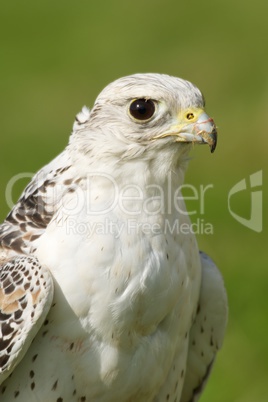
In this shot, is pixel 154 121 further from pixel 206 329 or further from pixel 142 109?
pixel 206 329

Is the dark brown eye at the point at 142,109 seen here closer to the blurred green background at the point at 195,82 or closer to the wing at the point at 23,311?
the wing at the point at 23,311

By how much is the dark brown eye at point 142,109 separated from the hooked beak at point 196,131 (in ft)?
0.43

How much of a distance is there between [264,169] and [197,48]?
476 centimetres

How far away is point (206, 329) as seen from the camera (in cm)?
827

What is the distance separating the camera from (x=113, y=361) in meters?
7.34

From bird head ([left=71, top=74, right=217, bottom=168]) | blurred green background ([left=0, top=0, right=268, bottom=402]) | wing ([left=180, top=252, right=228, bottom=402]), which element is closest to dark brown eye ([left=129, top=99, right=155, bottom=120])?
bird head ([left=71, top=74, right=217, bottom=168])

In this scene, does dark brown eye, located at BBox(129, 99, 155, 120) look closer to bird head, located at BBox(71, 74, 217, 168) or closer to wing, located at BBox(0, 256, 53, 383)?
bird head, located at BBox(71, 74, 217, 168)

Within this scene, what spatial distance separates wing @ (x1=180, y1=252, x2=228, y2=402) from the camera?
8.12 meters

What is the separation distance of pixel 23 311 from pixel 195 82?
1002 cm

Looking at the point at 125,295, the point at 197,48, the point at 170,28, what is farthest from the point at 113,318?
the point at 170,28

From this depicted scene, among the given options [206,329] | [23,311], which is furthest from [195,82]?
[23,311]

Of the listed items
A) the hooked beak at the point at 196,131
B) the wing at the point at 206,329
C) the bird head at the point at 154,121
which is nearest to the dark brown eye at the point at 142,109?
the bird head at the point at 154,121

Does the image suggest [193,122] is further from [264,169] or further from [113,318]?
[264,169]

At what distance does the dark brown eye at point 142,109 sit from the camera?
23.7 ft
